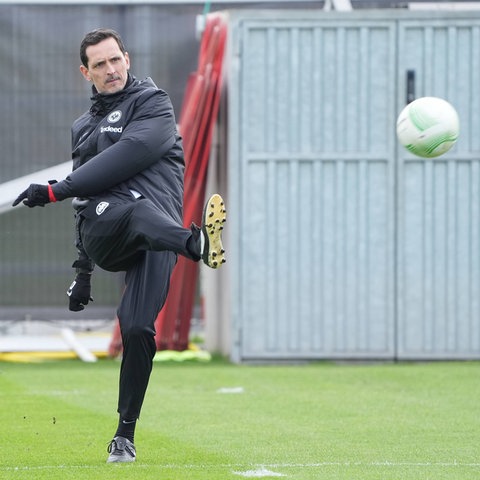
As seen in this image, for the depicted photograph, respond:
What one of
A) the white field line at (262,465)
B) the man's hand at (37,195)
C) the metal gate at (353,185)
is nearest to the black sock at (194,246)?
the man's hand at (37,195)

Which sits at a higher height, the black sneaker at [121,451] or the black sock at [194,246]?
the black sock at [194,246]

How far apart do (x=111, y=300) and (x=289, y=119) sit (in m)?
2.86

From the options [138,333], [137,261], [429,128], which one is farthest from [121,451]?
[429,128]

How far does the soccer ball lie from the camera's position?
7.92 meters

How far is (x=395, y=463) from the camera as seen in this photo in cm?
578

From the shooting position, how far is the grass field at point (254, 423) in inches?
223

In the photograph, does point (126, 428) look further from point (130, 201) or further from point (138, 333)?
point (130, 201)

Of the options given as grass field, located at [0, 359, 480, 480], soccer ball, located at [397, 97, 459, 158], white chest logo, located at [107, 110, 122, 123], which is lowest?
grass field, located at [0, 359, 480, 480]

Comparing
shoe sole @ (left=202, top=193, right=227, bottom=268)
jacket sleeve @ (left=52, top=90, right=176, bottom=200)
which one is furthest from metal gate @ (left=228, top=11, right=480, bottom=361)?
shoe sole @ (left=202, top=193, right=227, bottom=268)

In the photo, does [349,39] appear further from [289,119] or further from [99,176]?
[99,176]

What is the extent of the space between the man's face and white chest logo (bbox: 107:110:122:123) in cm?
10

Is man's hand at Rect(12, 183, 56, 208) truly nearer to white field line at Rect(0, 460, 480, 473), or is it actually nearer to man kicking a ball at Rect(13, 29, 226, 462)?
man kicking a ball at Rect(13, 29, 226, 462)

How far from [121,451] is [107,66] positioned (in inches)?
67.1

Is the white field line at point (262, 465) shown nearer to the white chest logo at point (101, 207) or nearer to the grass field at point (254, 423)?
the grass field at point (254, 423)
